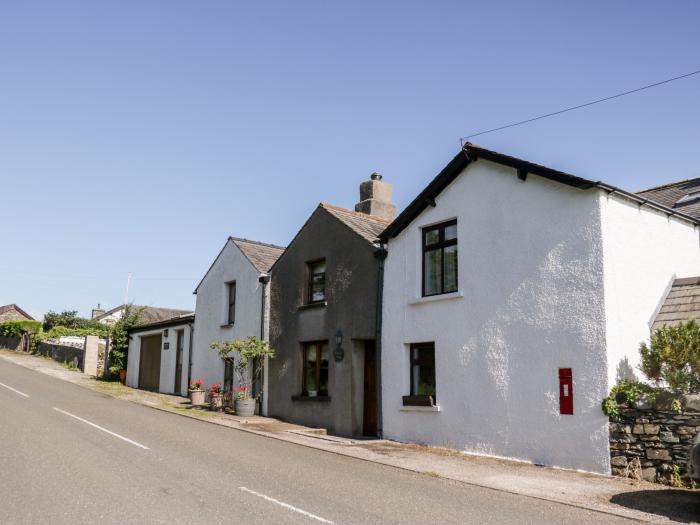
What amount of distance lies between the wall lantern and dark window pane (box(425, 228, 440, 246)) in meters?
3.87

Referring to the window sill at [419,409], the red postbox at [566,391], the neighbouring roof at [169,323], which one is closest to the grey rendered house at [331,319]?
the window sill at [419,409]

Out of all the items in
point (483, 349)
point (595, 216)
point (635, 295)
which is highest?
point (595, 216)

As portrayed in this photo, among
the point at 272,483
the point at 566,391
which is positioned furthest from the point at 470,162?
the point at 272,483

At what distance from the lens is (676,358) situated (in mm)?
10711

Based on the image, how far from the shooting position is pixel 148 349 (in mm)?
30656

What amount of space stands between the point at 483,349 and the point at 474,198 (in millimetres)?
3530

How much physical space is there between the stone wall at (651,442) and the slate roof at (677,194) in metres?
7.17

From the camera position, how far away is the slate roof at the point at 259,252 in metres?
22.4

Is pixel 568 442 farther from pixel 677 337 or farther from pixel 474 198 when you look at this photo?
pixel 474 198

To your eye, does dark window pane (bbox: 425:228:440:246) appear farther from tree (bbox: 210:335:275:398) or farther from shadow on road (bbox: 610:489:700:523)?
shadow on road (bbox: 610:489:700:523)

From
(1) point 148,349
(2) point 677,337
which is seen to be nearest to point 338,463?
(2) point 677,337

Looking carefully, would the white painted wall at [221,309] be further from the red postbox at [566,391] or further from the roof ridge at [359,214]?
the red postbox at [566,391]

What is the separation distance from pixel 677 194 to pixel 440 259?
26.3 feet

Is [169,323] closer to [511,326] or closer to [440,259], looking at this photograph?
[440,259]
